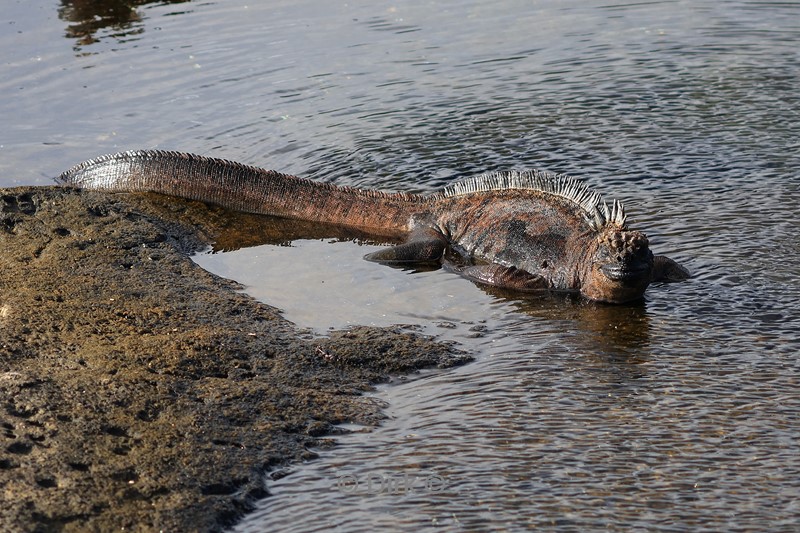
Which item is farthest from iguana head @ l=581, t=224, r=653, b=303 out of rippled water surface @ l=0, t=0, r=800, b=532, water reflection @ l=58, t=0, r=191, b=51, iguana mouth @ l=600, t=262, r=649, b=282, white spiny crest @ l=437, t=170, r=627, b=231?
water reflection @ l=58, t=0, r=191, b=51

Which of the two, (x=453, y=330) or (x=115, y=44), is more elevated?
(x=115, y=44)

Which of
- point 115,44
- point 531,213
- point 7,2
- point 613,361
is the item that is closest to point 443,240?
point 531,213

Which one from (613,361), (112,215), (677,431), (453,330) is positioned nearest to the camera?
(677,431)

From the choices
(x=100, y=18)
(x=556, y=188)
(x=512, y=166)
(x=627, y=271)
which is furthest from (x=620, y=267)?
(x=100, y=18)

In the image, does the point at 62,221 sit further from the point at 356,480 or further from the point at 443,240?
the point at 356,480

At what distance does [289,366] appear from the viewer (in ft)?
21.9

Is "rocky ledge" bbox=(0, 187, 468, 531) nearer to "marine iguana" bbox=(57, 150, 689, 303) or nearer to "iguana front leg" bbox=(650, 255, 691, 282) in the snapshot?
"marine iguana" bbox=(57, 150, 689, 303)

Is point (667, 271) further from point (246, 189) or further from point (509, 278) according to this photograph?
point (246, 189)

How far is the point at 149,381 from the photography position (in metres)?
6.26

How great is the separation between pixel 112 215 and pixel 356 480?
485cm

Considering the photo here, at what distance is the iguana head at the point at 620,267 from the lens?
25.0 feet

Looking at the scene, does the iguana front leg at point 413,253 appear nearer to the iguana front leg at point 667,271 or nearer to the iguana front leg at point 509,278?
the iguana front leg at point 509,278

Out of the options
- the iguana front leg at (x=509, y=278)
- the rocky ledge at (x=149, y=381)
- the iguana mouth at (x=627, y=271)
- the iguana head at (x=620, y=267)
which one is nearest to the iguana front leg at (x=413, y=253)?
the iguana front leg at (x=509, y=278)

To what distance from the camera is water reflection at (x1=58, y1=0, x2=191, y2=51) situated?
16.5 metres
